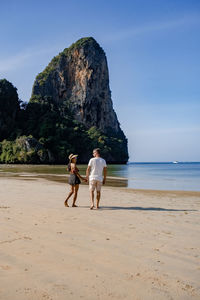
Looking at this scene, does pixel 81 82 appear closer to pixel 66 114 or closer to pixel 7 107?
pixel 66 114

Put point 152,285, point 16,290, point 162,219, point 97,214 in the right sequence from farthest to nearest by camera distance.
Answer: point 97,214, point 162,219, point 152,285, point 16,290

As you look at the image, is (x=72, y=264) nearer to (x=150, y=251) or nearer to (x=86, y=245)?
(x=86, y=245)

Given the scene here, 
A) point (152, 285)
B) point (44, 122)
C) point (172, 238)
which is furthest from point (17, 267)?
point (44, 122)

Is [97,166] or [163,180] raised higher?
[97,166]

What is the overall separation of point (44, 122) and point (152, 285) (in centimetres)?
10479

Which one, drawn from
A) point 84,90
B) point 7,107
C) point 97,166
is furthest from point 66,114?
point 97,166

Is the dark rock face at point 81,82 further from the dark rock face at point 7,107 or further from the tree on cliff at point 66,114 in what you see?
the dark rock face at point 7,107

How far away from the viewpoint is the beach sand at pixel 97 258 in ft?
11.0

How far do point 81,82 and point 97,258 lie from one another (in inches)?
5515

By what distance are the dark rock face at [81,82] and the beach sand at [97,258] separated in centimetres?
13167

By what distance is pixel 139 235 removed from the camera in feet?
19.3

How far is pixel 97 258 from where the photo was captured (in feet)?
14.5

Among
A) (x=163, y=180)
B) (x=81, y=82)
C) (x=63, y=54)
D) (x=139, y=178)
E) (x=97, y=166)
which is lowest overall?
(x=139, y=178)

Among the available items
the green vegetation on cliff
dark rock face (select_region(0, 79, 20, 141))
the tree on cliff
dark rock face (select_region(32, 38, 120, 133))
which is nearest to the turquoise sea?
the tree on cliff
